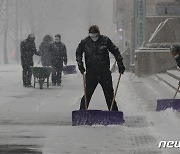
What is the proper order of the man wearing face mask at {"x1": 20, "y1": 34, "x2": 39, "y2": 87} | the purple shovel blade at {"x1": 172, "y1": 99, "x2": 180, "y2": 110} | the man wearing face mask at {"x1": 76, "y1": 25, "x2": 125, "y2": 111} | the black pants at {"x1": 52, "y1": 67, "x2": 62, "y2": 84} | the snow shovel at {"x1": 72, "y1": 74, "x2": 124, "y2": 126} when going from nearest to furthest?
the snow shovel at {"x1": 72, "y1": 74, "x2": 124, "y2": 126} → the man wearing face mask at {"x1": 76, "y1": 25, "x2": 125, "y2": 111} → the purple shovel blade at {"x1": 172, "y1": 99, "x2": 180, "y2": 110} → the man wearing face mask at {"x1": 20, "y1": 34, "x2": 39, "y2": 87} → the black pants at {"x1": 52, "y1": 67, "x2": 62, "y2": 84}

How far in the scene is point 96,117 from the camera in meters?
9.59

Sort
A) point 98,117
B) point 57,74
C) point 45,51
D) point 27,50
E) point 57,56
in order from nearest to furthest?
1. point 98,117
2. point 27,50
3. point 57,56
4. point 57,74
5. point 45,51

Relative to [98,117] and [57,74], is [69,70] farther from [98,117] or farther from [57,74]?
[98,117]

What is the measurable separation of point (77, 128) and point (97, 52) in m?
1.50

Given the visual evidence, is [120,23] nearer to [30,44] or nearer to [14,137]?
[30,44]

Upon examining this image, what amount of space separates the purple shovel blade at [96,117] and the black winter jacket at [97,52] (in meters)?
0.90

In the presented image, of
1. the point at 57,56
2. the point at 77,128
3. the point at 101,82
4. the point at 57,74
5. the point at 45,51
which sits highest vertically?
the point at 101,82

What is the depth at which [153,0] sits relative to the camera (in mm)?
40562

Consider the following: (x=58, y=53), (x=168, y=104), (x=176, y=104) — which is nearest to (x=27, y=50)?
(x=58, y=53)

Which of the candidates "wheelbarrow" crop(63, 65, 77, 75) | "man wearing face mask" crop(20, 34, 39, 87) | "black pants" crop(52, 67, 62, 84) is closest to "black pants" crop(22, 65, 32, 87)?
"man wearing face mask" crop(20, 34, 39, 87)

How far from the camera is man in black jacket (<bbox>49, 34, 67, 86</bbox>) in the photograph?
18969 millimetres

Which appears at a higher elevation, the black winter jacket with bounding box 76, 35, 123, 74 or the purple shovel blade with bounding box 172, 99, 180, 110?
the black winter jacket with bounding box 76, 35, 123, 74

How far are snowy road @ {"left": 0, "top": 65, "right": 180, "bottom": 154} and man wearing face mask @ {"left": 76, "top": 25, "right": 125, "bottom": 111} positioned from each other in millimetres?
884

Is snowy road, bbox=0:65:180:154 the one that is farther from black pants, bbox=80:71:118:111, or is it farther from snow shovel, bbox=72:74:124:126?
black pants, bbox=80:71:118:111
